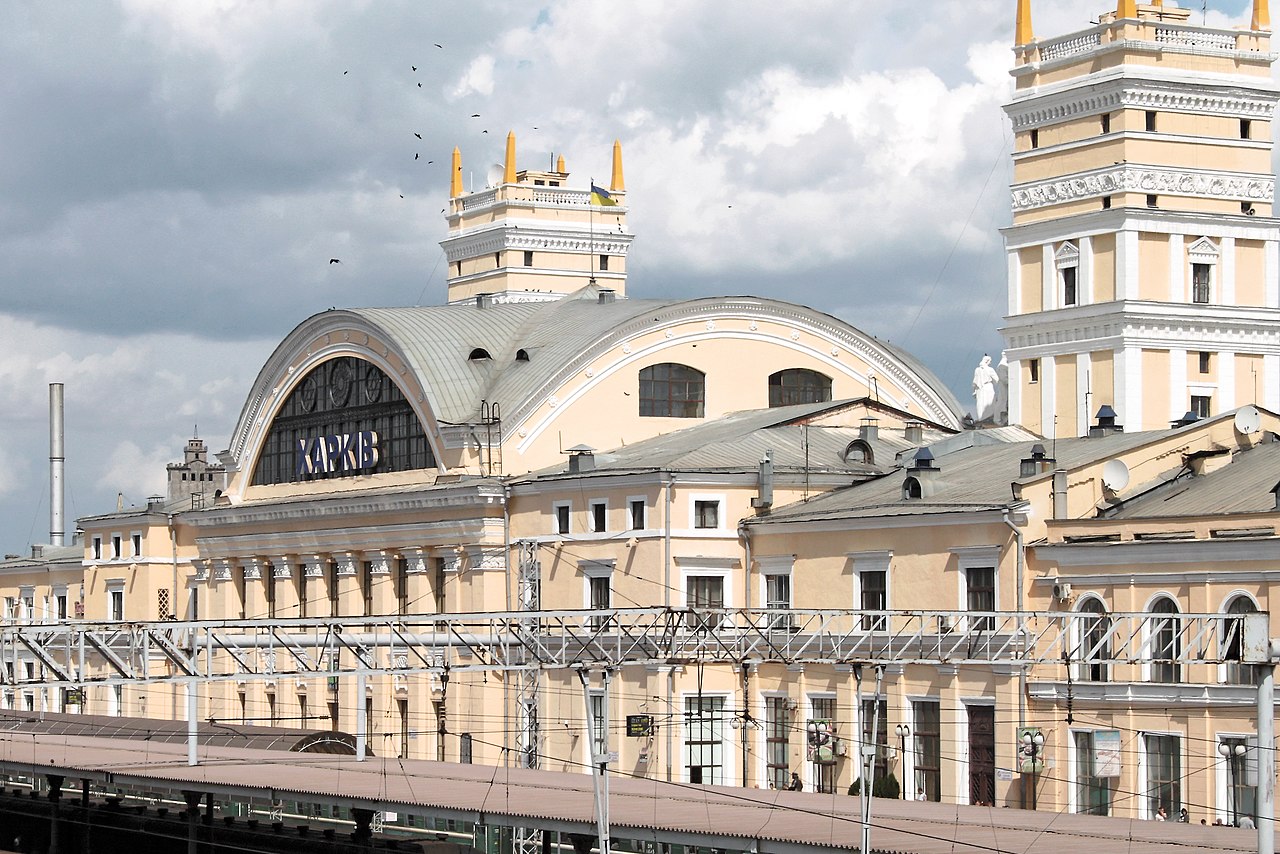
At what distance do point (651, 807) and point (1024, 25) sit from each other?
4562cm

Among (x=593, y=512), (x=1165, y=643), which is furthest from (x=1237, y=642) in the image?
(x=593, y=512)

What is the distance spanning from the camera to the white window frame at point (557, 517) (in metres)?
67.0

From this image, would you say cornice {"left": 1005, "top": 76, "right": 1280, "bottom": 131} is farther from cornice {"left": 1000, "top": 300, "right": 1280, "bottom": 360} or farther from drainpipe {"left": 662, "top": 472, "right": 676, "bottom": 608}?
drainpipe {"left": 662, "top": 472, "right": 676, "bottom": 608}

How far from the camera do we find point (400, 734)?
71.6m

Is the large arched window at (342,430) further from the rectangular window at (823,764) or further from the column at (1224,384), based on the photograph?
the column at (1224,384)

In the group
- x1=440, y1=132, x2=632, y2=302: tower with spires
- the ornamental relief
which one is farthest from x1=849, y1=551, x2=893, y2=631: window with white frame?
x1=440, y1=132, x2=632, y2=302: tower with spires

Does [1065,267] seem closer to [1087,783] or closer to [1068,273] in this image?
[1068,273]

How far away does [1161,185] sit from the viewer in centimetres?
7925

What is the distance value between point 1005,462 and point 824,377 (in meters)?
17.2

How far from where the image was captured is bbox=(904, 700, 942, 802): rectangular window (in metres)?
55.9

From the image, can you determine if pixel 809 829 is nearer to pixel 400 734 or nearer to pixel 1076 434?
pixel 400 734

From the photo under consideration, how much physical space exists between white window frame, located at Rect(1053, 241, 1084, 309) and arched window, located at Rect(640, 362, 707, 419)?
47.2 ft

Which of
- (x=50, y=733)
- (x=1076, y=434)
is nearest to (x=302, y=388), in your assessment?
(x=50, y=733)

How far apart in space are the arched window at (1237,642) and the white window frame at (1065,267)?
33.1m
